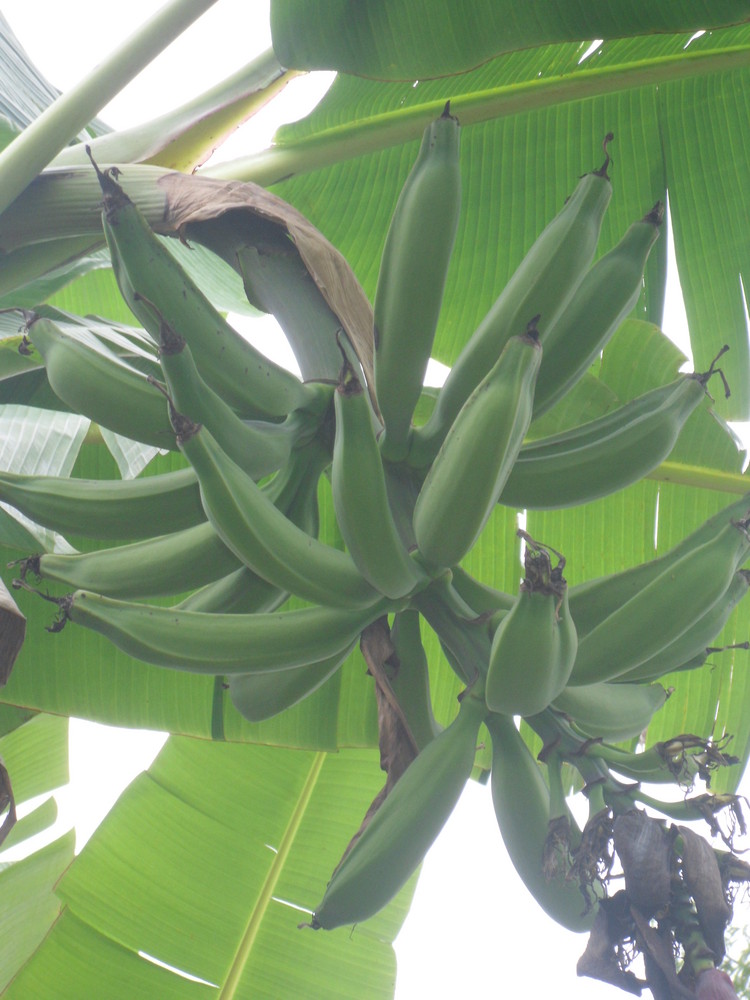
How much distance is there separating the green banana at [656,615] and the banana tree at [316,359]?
9 cm

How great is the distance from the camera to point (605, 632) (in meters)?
0.65

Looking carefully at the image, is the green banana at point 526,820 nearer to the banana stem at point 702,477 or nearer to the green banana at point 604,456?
the green banana at point 604,456

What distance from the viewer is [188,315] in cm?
71

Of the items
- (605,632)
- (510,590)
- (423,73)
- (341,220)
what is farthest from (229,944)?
(423,73)

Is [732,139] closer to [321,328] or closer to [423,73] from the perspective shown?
[423,73]

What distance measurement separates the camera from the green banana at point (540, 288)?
697mm

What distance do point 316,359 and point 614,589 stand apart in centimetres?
34

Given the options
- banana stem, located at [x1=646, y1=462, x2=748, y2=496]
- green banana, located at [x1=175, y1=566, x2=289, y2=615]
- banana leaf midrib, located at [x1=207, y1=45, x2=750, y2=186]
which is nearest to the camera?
green banana, located at [x1=175, y1=566, x2=289, y2=615]

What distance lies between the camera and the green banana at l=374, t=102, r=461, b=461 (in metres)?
0.70

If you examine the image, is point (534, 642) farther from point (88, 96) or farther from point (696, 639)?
point (88, 96)

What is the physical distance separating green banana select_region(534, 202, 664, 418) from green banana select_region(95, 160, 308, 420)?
0.22 meters

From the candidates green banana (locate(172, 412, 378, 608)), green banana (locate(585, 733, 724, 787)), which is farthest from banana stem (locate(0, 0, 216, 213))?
green banana (locate(585, 733, 724, 787))

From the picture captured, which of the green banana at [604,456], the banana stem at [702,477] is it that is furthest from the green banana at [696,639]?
the banana stem at [702,477]

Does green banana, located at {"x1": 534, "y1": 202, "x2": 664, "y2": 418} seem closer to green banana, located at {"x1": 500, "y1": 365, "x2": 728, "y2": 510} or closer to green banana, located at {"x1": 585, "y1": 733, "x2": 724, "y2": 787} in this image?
green banana, located at {"x1": 500, "y1": 365, "x2": 728, "y2": 510}
